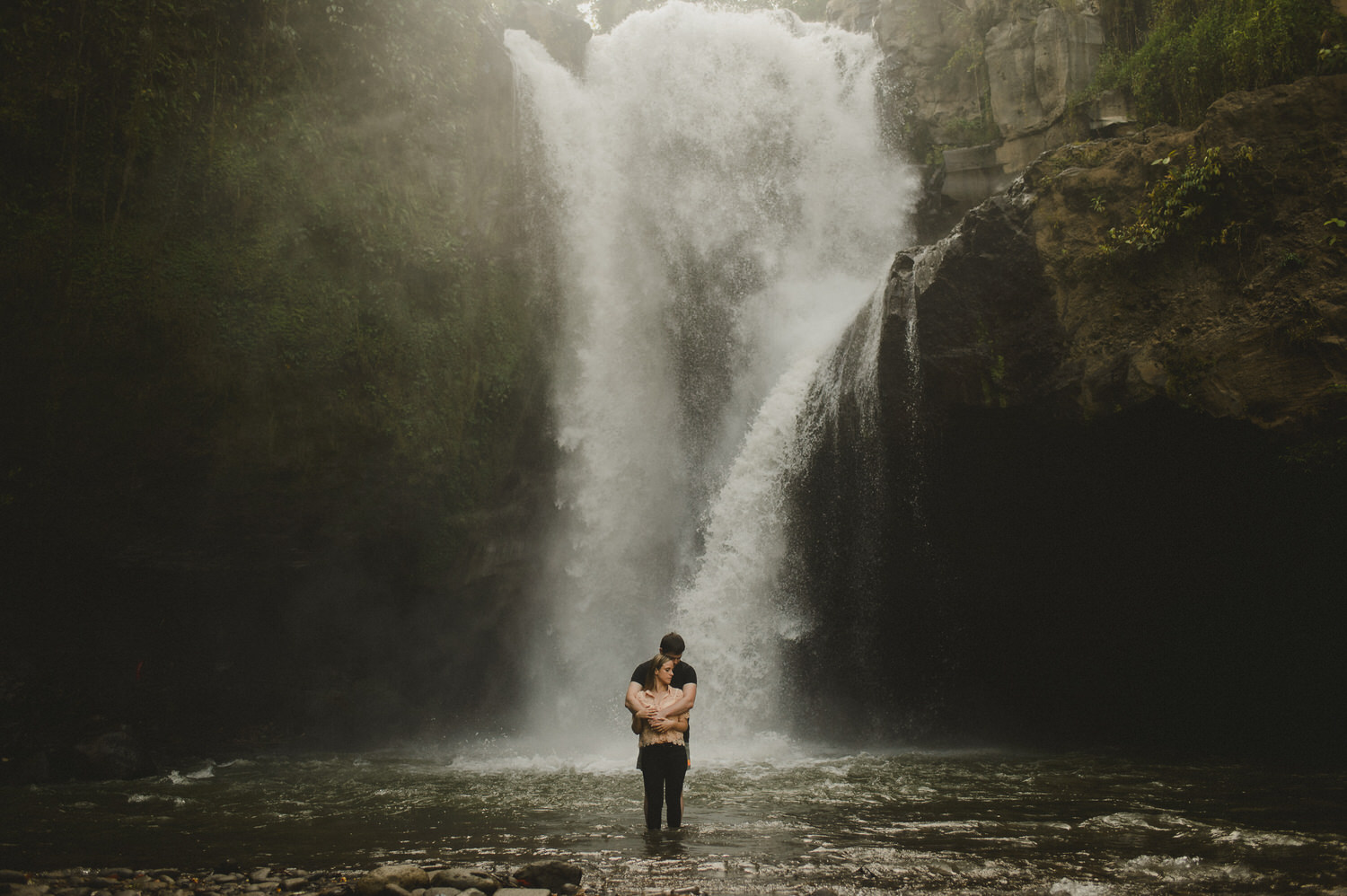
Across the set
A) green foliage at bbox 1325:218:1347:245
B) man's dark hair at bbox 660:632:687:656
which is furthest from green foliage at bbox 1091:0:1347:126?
man's dark hair at bbox 660:632:687:656

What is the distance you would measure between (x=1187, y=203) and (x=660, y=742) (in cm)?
891

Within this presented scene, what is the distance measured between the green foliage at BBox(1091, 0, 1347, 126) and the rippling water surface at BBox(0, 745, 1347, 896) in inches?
318

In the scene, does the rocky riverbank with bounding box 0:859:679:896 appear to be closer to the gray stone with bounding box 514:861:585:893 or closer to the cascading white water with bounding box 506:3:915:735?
the gray stone with bounding box 514:861:585:893

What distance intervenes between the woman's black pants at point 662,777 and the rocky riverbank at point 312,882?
0.99 meters

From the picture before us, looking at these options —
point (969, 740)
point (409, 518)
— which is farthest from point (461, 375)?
point (969, 740)

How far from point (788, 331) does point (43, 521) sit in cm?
1224

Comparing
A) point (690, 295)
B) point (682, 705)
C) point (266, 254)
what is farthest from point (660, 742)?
point (690, 295)

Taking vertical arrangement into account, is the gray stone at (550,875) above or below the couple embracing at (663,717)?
below

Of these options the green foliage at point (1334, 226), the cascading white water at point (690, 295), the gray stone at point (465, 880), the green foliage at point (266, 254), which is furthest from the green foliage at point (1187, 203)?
the gray stone at point (465, 880)

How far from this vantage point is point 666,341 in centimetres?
1591

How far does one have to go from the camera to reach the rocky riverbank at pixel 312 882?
424 centimetres

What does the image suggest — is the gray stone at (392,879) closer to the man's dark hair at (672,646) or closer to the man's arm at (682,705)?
the man's arm at (682,705)

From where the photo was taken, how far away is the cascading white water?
13531mm

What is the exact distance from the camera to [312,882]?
15.2 ft
